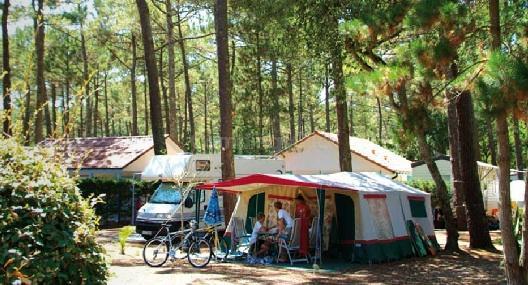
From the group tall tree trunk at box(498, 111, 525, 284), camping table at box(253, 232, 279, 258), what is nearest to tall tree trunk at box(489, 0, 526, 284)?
tall tree trunk at box(498, 111, 525, 284)

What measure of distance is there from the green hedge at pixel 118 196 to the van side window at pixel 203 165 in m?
4.48

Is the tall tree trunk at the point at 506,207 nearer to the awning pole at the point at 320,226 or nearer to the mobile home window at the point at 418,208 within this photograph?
the awning pole at the point at 320,226

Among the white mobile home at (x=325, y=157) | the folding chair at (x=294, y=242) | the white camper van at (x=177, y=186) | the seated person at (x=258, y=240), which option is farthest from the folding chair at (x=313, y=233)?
the white mobile home at (x=325, y=157)

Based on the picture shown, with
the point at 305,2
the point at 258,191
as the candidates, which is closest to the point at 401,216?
the point at 258,191

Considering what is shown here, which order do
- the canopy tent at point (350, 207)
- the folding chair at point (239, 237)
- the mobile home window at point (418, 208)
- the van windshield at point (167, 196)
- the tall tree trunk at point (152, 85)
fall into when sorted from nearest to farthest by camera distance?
the canopy tent at point (350, 207) → the folding chair at point (239, 237) → the mobile home window at point (418, 208) → the van windshield at point (167, 196) → the tall tree trunk at point (152, 85)

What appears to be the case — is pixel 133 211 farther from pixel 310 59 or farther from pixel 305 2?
pixel 305 2

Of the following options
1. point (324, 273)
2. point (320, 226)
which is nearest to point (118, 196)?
point (320, 226)

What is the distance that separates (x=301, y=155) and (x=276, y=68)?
182 inches

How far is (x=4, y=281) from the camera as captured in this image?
333 centimetres

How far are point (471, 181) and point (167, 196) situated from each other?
776cm

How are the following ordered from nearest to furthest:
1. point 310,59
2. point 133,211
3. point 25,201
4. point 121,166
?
1. point 25,201
2. point 310,59
3. point 133,211
4. point 121,166

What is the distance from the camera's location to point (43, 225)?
3660mm

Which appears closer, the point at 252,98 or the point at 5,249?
the point at 5,249

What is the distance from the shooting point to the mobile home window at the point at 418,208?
45.5 ft
